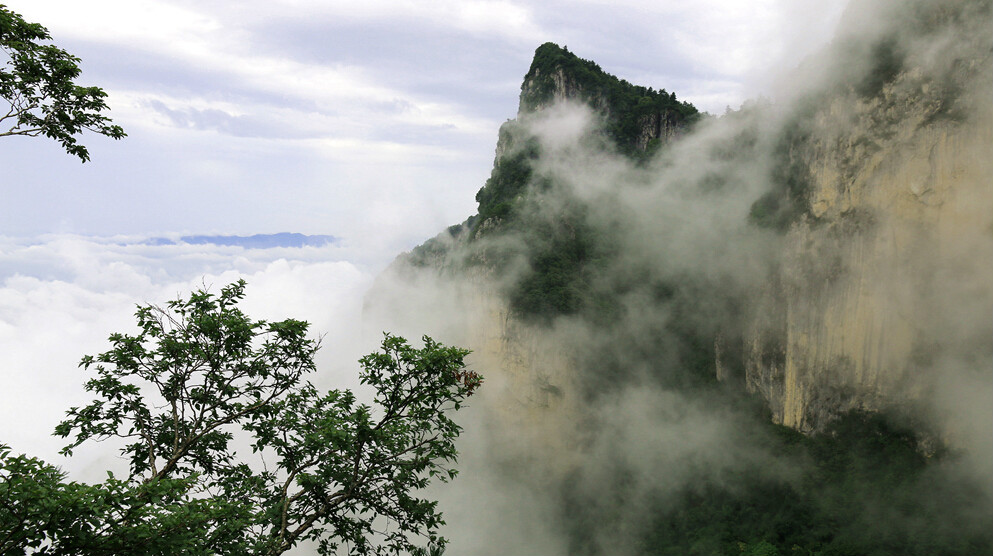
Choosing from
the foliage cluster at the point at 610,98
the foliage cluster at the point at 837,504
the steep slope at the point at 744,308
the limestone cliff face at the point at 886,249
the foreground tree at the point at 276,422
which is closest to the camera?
the foreground tree at the point at 276,422

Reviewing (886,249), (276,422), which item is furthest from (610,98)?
(276,422)

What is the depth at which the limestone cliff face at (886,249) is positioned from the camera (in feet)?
106

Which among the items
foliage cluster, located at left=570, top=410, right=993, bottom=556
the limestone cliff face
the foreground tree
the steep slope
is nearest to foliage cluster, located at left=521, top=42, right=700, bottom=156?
the steep slope

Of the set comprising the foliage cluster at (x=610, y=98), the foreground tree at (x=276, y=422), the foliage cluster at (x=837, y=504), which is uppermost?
the foliage cluster at (x=610, y=98)

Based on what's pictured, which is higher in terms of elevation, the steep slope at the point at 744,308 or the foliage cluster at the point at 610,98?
the foliage cluster at the point at 610,98

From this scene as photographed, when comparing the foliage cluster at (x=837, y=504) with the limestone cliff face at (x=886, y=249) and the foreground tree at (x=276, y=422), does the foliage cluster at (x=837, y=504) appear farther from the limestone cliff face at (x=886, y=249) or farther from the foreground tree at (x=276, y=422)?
the foreground tree at (x=276, y=422)

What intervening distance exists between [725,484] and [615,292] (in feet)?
78.1

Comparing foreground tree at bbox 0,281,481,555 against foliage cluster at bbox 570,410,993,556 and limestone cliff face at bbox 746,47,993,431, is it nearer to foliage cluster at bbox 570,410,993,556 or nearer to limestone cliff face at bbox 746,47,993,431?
foliage cluster at bbox 570,410,993,556

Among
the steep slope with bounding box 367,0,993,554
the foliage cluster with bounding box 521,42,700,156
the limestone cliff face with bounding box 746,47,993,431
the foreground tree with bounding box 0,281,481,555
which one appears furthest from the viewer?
the foliage cluster with bounding box 521,42,700,156

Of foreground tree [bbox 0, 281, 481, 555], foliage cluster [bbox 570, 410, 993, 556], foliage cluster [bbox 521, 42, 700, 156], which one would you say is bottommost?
foliage cluster [bbox 570, 410, 993, 556]

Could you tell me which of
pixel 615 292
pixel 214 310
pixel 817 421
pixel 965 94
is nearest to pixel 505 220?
pixel 615 292

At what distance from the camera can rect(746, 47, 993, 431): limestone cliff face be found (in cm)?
3238

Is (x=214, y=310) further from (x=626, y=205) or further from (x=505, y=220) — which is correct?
(x=626, y=205)

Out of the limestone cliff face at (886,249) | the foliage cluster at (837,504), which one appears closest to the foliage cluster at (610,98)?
the limestone cliff face at (886,249)
